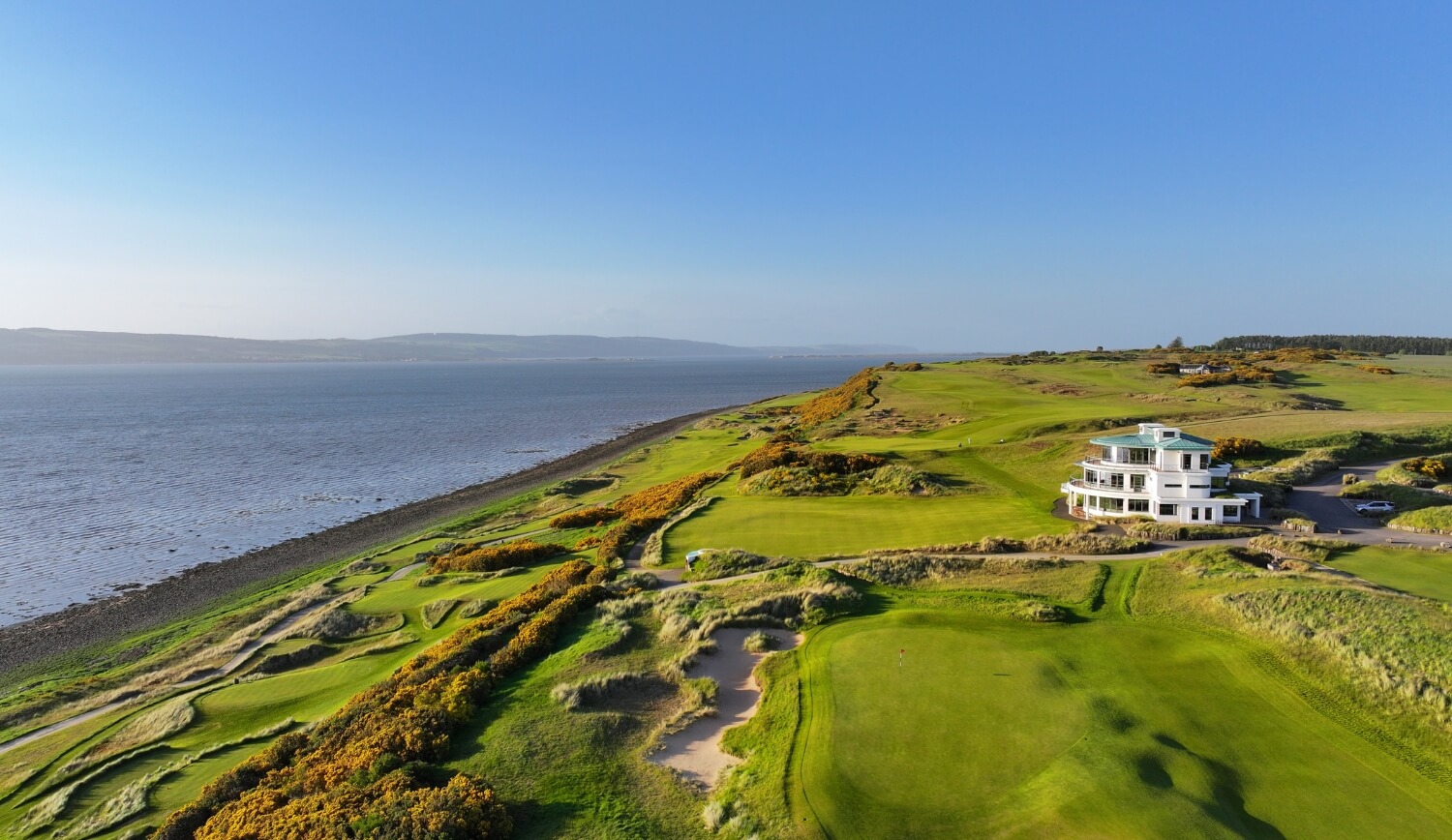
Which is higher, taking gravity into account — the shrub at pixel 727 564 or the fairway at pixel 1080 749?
the fairway at pixel 1080 749

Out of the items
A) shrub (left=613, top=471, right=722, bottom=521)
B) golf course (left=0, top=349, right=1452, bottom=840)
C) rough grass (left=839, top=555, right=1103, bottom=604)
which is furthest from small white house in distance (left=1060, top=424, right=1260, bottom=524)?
shrub (left=613, top=471, right=722, bottom=521)

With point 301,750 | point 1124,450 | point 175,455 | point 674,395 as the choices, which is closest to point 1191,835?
point 301,750

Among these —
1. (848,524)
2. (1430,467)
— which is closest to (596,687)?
(848,524)

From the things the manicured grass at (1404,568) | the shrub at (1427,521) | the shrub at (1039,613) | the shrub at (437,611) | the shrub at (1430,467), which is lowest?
the shrub at (437,611)

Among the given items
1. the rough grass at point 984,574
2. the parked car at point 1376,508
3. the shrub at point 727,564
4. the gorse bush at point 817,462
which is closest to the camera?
the rough grass at point 984,574

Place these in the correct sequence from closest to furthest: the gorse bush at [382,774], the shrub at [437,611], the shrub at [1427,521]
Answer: the gorse bush at [382,774], the shrub at [437,611], the shrub at [1427,521]

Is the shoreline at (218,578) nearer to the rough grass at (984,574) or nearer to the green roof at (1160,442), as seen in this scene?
the rough grass at (984,574)

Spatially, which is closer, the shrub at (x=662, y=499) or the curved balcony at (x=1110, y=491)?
the curved balcony at (x=1110, y=491)

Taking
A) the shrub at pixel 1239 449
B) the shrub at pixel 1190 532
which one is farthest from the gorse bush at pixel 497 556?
the shrub at pixel 1239 449
